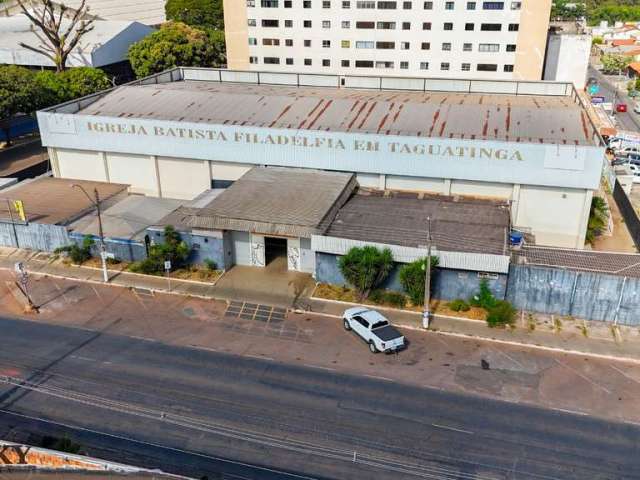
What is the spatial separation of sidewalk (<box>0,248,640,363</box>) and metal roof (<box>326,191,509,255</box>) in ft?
14.5

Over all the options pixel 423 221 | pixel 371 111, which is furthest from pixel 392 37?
pixel 423 221

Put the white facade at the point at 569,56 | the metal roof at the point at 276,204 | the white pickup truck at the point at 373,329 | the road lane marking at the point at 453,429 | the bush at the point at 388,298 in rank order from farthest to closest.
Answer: the white facade at the point at 569,56 → the metal roof at the point at 276,204 → the bush at the point at 388,298 → the white pickup truck at the point at 373,329 → the road lane marking at the point at 453,429

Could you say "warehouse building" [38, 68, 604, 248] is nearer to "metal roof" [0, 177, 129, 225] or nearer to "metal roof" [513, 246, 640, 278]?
"metal roof" [0, 177, 129, 225]

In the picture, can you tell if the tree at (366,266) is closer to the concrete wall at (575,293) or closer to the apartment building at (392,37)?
the concrete wall at (575,293)

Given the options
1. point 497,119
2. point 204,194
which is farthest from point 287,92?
point 497,119

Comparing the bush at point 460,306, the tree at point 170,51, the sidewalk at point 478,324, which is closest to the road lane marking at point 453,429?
the sidewalk at point 478,324

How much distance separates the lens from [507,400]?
28016 mm

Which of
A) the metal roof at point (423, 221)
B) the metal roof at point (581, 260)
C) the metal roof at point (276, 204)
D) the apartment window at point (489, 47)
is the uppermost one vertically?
the apartment window at point (489, 47)

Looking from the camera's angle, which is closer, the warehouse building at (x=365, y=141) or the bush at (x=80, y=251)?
the bush at (x=80, y=251)

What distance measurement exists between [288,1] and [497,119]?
1864 inches

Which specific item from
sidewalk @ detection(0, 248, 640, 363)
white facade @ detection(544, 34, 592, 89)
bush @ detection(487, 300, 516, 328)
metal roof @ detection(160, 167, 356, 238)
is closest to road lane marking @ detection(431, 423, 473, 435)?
sidewalk @ detection(0, 248, 640, 363)

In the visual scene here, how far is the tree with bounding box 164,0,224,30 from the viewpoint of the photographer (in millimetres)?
121875

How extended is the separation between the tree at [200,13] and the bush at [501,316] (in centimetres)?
10207

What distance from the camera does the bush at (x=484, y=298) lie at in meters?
35.1
